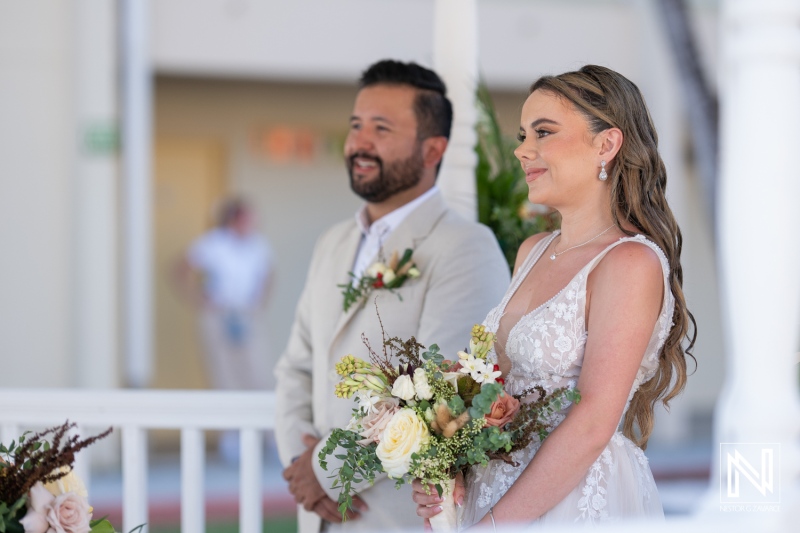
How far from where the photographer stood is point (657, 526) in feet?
6.28

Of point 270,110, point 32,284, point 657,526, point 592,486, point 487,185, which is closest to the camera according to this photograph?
point 657,526

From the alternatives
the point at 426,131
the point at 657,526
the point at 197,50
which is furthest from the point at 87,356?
the point at 657,526

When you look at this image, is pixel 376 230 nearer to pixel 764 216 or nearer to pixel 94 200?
pixel 764 216

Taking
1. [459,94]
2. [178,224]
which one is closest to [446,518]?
[459,94]

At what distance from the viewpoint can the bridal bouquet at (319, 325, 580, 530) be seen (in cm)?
238

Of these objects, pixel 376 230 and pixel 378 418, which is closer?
pixel 378 418

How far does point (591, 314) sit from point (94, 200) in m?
6.36

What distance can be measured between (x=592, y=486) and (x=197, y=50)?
686 cm

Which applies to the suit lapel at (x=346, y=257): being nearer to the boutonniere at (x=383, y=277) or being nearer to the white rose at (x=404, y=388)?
the boutonniere at (x=383, y=277)

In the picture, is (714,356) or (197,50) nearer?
(197,50)

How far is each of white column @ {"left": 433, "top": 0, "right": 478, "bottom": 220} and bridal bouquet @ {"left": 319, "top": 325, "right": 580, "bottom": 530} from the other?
137 cm

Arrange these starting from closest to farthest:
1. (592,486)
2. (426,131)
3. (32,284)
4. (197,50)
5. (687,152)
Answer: (592,486) → (426,131) → (32,284) → (197,50) → (687,152)

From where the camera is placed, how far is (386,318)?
3.33 metres

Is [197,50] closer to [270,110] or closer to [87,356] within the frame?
[270,110]
